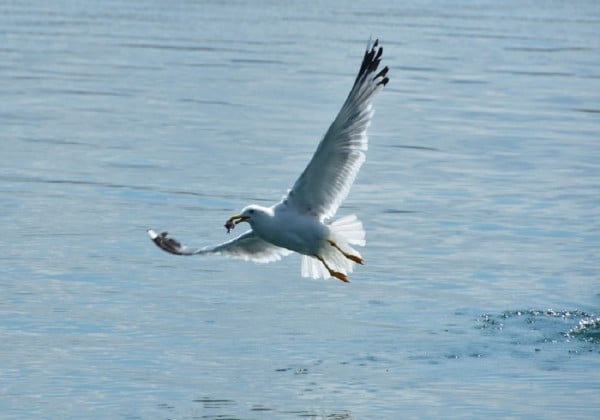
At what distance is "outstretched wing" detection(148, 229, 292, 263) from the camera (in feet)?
34.2

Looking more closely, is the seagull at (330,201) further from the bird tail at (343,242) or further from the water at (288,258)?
the water at (288,258)

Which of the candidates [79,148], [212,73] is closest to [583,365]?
[79,148]

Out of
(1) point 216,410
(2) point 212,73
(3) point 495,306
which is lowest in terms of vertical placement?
(1) point 216,410

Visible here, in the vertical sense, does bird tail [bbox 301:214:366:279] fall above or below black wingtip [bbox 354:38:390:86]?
below

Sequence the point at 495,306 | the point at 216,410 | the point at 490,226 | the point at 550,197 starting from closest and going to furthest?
the point at 216,410 → the point at 495,306 → the point at 490,226 → the point at 550,197

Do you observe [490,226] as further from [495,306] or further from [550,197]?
[495,306]

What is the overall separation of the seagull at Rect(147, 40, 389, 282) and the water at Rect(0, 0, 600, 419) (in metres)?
0.70

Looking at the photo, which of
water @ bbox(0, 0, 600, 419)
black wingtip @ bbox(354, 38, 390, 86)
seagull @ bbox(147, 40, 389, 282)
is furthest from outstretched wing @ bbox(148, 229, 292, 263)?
black wingtip @ bbox(354, 38, 390, 86)

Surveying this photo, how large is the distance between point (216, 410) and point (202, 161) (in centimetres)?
833

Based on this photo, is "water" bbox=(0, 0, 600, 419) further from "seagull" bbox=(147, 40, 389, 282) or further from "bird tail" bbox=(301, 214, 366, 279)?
"seagull" bbox=(147, 40, 389, 282)

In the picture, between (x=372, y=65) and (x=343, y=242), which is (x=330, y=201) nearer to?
(x=343, y=242)

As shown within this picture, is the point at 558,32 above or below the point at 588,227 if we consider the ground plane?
above

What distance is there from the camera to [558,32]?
30.8 meters

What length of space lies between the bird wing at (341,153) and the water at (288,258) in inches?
41.0
